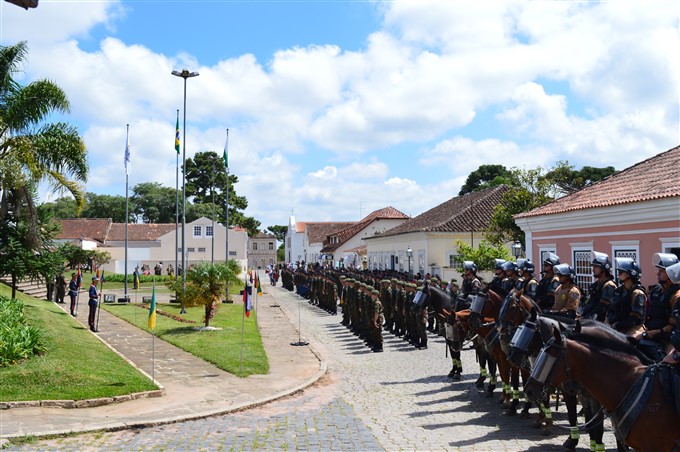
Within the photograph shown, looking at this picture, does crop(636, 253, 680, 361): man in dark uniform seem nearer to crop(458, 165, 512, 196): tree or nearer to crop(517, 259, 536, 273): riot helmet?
crop(517, 259, 536, 273): riot helmet

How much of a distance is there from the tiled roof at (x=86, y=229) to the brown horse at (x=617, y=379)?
65645mm

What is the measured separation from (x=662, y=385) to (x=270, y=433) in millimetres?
5432

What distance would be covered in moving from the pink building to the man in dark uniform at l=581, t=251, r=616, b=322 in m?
7.51

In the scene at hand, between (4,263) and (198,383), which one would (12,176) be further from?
(198,383)

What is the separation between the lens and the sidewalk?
9539mm

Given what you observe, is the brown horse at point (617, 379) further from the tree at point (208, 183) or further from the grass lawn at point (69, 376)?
the tree at point (208, 183)

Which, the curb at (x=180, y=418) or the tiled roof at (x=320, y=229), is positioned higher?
the tiled roof at (x=320, y=229)

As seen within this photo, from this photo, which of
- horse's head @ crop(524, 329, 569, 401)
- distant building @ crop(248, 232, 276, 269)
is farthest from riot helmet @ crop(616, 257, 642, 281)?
distant building @ crop(248, 232, 276, 269)

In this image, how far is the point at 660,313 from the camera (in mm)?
7461

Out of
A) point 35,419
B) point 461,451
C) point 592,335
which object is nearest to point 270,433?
point 461,451

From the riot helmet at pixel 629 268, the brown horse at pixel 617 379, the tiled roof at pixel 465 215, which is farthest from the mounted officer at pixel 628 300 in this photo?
the tiled roof at pixel 465 215

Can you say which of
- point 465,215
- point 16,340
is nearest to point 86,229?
point 465,215

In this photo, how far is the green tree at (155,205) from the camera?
8838 centimetres

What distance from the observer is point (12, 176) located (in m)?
17.5
